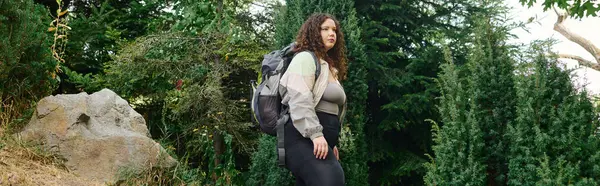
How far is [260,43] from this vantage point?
841 cm

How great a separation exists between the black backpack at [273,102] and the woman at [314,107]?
4cm

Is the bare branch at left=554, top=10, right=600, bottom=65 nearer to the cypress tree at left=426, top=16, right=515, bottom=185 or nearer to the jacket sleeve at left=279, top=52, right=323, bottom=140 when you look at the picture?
the cypress tree at left=426, top=16, right=515, bottom=185

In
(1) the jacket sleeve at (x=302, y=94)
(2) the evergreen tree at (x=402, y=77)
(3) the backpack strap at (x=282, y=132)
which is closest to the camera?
(1) the jacket sleeve at (x=302, y=94)

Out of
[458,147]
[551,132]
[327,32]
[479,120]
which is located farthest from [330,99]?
[551,132]

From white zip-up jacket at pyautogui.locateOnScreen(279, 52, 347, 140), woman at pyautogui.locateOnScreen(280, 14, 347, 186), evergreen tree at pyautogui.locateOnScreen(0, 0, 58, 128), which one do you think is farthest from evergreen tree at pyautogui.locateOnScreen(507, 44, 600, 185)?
evergreen tree at pyautogui.locateOnScreen(0, 0, 58, 128)

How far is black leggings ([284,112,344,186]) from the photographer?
3.25 meters

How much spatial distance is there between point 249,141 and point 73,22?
3.41m

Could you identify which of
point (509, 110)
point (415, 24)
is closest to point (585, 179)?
point (509, 110)

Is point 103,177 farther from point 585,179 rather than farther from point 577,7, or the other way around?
point 577,7

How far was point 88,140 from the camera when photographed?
18.4 feet

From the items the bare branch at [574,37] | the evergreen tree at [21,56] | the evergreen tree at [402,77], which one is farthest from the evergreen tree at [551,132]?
the bare branch at [574,37]

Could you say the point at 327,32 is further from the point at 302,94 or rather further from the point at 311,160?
the point at 311,160

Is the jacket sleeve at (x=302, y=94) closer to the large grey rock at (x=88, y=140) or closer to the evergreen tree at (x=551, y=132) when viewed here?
the evergreen tree at (x=551, y=132)

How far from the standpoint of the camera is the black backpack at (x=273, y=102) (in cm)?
343
